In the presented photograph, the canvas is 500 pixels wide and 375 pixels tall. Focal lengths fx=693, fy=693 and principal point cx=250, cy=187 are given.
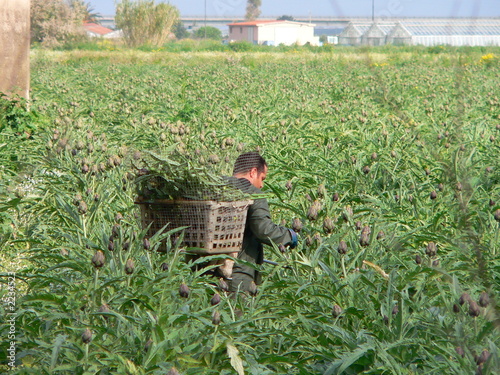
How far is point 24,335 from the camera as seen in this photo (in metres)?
3.18

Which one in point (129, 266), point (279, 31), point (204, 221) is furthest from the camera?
point (279, 31)

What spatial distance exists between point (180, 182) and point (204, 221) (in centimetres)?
25

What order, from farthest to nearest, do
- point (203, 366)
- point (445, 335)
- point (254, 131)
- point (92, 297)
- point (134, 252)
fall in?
point (254, 131) < point (134, 252) < point (92, 297) < point (203, 366) < point (445, 335)

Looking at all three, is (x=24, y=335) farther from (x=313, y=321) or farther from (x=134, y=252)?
(x=313, y=321)

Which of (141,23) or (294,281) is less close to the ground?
(141,23)

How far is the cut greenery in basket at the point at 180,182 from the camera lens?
3615 millimetres

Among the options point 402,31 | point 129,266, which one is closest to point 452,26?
point 402,31

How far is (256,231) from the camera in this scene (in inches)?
155

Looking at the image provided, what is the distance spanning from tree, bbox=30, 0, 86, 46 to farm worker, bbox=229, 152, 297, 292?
152 ft

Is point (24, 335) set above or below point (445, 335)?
below

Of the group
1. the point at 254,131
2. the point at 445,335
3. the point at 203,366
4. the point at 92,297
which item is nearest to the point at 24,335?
the point at 92,297

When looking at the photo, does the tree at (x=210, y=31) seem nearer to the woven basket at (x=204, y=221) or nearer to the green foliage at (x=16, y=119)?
the woven basket at (x=204, y=221)

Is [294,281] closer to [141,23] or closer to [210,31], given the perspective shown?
[210,31]

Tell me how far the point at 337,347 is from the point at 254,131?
5558 mm
